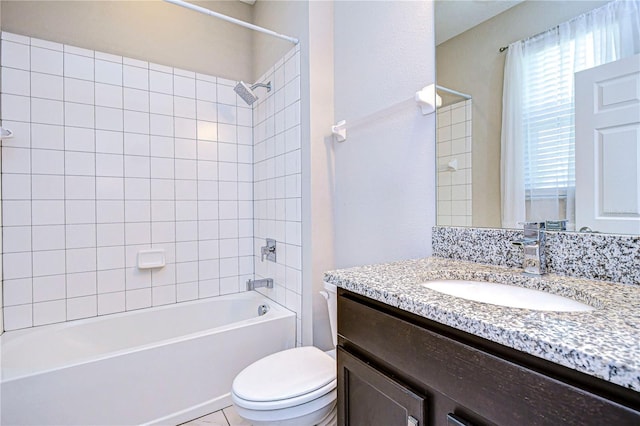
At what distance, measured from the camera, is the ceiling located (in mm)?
1141

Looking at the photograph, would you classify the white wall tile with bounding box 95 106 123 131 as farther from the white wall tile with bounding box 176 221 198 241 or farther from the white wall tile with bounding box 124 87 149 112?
the white wall tile with bounding box 176 221 198 241

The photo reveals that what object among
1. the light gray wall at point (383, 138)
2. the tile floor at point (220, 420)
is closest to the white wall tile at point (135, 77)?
the light gray wall at point (383, 138)

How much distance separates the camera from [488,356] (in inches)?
20.5

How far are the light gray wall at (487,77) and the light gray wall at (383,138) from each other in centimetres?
13

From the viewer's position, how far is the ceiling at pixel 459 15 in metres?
1.14

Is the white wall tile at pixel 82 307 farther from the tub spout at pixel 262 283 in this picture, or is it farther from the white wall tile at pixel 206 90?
the white wall tile at pixel 206 90

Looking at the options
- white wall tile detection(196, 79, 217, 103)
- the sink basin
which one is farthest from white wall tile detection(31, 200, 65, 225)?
the sink basin

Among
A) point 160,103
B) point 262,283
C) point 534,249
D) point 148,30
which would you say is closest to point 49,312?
point 262,283

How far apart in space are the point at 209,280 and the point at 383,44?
6.37 ft

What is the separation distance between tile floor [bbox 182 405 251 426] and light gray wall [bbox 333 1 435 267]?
0.98 meters

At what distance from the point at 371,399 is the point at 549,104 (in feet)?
3.37

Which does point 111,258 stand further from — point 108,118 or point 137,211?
point 108,118

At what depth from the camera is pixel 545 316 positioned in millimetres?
538

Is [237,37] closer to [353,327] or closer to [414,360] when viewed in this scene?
[353,327]
